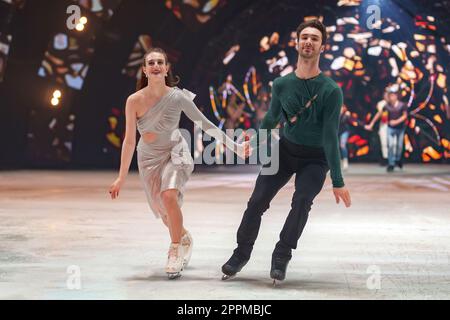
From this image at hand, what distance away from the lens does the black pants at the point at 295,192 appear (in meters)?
6.25

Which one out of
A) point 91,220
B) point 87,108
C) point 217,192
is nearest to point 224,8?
point 87,108

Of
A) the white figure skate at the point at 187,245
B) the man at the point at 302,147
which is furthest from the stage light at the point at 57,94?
Result: the man at the point at 302,147

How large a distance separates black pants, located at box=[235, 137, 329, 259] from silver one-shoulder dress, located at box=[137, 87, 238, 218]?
40cm

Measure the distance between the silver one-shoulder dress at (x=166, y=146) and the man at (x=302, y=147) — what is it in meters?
0.43

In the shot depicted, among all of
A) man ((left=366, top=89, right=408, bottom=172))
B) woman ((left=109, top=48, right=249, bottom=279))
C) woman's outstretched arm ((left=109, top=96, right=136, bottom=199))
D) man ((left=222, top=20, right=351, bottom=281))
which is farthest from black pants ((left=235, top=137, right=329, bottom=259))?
man ((left=366, top=89, right=408, bottom=172))

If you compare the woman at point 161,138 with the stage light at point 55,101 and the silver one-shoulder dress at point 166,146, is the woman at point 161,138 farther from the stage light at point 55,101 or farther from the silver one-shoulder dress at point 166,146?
the stage light at point 55,101

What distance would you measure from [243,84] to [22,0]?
363 inches

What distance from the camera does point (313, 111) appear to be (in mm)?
6258

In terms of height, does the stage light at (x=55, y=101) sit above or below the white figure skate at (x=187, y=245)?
above

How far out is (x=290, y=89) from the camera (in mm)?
6336

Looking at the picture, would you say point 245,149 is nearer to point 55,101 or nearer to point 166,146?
point 166,146

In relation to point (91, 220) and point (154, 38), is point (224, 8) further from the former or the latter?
point (91, 220)

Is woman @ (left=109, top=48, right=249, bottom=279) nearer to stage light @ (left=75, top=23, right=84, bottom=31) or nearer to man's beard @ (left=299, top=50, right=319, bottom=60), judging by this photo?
man's beard @ (left=299, top=50, right=319, bottom=60)

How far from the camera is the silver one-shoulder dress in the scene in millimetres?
6668
